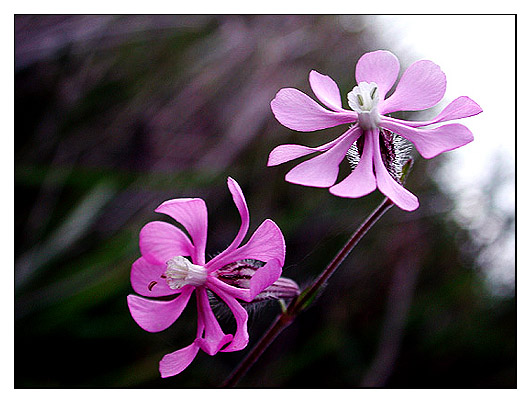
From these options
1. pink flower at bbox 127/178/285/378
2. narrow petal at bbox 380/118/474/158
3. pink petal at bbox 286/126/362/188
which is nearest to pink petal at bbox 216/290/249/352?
pink flower at bbox 127/178/285/378

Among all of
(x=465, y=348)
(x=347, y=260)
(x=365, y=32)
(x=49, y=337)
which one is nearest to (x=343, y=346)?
(x=347, y=260)

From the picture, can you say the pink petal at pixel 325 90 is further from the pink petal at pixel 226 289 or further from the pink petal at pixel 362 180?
the pink petal at pixel 226 289

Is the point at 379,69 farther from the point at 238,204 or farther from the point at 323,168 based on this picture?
the point at 238,204

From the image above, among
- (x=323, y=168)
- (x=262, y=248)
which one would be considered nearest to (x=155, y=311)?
(x=262, y=248)

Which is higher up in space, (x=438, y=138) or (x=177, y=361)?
(x=438, y=138)

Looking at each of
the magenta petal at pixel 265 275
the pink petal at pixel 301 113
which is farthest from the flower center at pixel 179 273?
the pink petal at pixel 301 113
